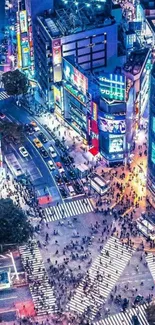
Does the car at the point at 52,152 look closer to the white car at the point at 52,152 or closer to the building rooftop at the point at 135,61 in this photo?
the white car at the point at 52,152

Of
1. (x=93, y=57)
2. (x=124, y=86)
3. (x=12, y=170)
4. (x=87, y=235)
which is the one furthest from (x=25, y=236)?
(x=93, y=57)

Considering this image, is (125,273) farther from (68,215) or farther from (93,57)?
(93,57)

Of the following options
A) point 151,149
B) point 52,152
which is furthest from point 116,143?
point 151,149

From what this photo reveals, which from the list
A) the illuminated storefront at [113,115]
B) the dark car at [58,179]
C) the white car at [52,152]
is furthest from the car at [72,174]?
the illuminated storefront at [113,115]

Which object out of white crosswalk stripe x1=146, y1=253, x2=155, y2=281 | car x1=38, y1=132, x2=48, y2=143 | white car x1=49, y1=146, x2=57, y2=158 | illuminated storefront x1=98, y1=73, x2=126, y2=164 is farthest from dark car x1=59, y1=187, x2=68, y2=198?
white crosswalk stripe x1=146, y1=253, x2=155, y2=281

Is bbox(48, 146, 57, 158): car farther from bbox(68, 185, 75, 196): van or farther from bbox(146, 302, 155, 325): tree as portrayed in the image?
bbox(146, 302, 155, 325): tree

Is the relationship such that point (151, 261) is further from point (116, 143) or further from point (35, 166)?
point (35, 166)
